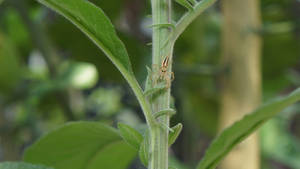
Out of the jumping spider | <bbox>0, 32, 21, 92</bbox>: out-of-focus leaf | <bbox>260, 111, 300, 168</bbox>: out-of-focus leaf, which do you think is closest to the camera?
the jumping spider

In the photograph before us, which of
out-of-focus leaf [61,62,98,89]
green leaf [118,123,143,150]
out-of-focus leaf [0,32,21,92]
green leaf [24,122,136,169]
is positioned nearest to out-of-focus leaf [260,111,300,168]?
out-of-focus leaf [61,62,98,89]

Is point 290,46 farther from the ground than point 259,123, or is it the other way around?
point 290,46

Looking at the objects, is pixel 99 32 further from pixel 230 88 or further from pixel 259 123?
pixel 230 88

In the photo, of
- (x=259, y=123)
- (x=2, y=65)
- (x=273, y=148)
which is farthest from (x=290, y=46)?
(x=259, y=123)

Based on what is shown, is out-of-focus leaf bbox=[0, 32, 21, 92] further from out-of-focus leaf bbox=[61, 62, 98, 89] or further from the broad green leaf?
the broad green leaf

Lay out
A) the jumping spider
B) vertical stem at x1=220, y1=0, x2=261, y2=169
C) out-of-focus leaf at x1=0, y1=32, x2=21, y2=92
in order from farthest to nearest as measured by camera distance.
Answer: out-of-focus leaf at x1=0, y1=32, x2=21, y2=92, vertical stem at x1=220, y1=0, x2=261, y2=169, the jumping spider

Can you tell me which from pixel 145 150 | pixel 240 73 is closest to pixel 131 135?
pixel 145 150
